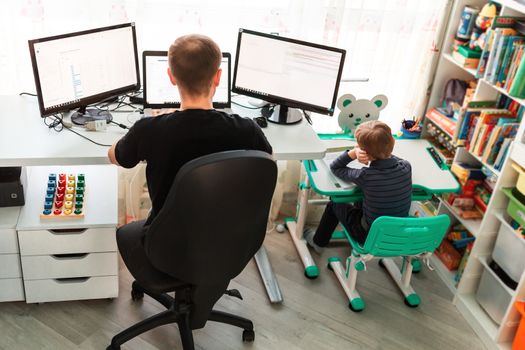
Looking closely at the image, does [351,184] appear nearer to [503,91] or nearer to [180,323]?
[503,91]

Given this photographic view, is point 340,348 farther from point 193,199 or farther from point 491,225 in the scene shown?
point 193,199

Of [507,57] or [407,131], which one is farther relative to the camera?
[407,131]

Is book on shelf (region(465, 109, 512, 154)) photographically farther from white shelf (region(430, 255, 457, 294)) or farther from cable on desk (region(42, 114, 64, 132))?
cable on desk (region(42, 114, 64, 132))

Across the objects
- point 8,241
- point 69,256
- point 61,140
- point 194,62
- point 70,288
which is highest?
point 194,62

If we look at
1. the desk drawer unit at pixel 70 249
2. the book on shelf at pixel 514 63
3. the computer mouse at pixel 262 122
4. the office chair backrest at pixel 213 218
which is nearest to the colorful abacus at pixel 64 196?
the desk drawer unit at pixel 70 249

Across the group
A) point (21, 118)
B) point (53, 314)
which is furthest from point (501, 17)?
point (53, 314)

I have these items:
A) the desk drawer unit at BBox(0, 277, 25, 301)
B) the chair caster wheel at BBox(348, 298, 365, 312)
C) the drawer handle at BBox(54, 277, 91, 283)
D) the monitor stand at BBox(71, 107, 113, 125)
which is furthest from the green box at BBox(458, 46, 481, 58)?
the desk drawer unit at BBox(0, 277, 25, 301)

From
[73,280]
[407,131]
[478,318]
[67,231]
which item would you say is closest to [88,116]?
[67,231]

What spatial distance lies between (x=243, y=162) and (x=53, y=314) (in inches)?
54.9

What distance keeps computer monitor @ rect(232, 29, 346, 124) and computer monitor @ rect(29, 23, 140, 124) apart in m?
0.50

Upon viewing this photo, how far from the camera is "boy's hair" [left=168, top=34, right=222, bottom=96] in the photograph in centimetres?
164

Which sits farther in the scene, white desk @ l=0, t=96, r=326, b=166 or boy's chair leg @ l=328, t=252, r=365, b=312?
boy's chair leg @ l=328, t=252, r=365, b=312

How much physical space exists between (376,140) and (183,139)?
991mm

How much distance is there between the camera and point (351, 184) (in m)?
2.47
